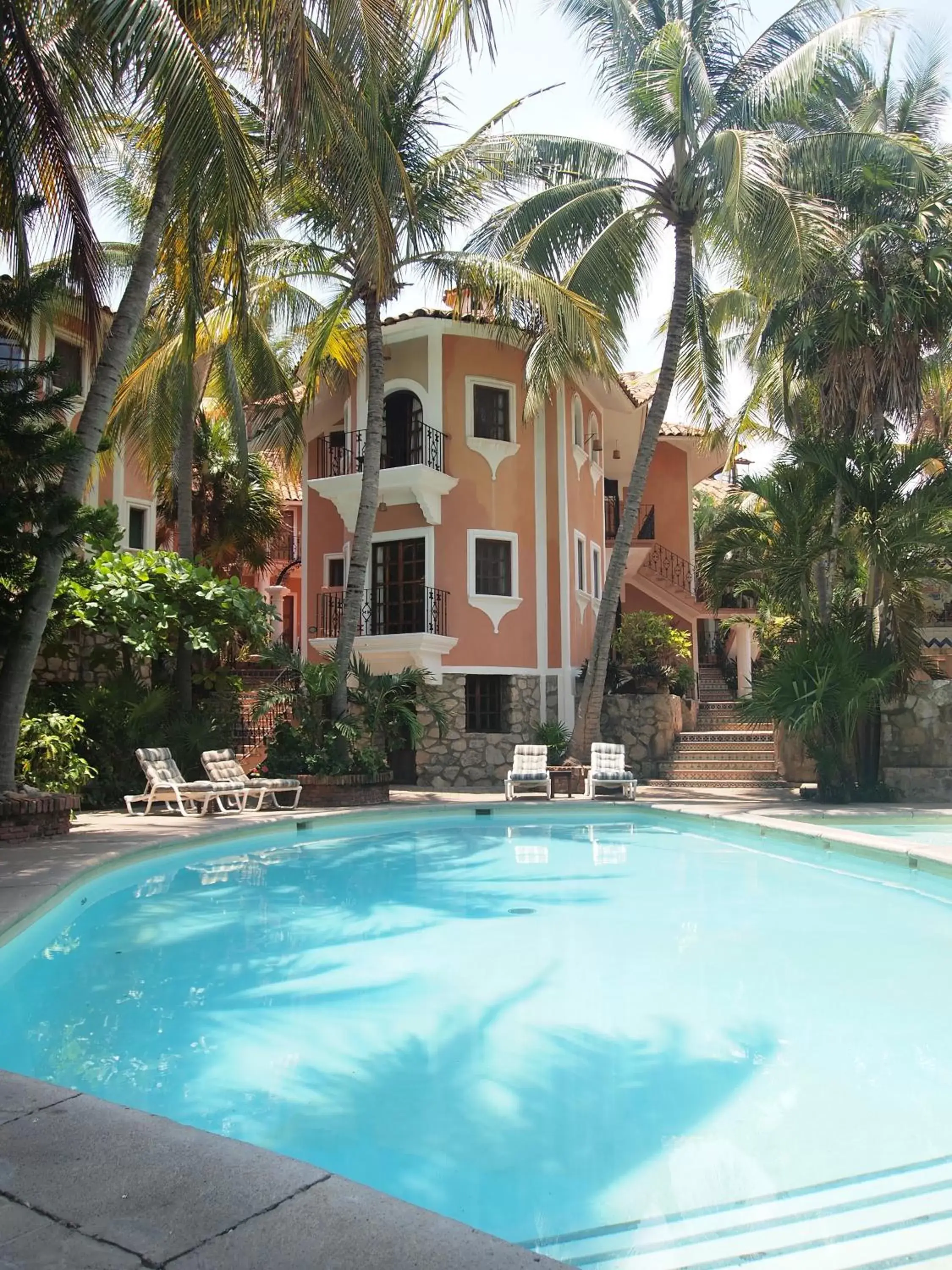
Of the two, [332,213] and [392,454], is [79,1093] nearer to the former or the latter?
[332,213]

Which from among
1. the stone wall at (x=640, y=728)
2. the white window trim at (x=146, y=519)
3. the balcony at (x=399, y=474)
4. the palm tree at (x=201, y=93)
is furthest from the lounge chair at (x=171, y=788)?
the stone wall at (x=640, y=728)

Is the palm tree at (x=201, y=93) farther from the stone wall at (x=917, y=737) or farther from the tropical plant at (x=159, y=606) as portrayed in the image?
the stone wall at (x=917, y=737)

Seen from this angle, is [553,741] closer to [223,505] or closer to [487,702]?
[487,702]

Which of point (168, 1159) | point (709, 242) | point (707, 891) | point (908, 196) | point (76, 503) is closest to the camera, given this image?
point (168, 1159)

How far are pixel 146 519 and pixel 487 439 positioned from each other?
25.0 ft

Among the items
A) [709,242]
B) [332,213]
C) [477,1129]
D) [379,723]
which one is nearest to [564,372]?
[709,242]

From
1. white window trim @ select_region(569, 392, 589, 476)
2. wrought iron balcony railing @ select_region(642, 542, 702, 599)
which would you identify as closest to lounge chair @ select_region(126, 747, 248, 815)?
white window trim @ select_region(569, 392, 589, 476)

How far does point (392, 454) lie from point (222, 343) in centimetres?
522

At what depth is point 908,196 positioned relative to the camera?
16.7 metres

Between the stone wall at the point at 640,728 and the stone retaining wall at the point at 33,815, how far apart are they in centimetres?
1186

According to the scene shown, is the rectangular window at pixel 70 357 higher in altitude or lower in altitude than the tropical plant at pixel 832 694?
higher

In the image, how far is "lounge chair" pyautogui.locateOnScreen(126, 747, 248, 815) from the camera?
13.8 metres

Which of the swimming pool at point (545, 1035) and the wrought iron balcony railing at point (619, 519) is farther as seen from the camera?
the wrought iron balcony railing at point (619, 519)

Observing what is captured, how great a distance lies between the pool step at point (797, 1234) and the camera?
3.13 meters
